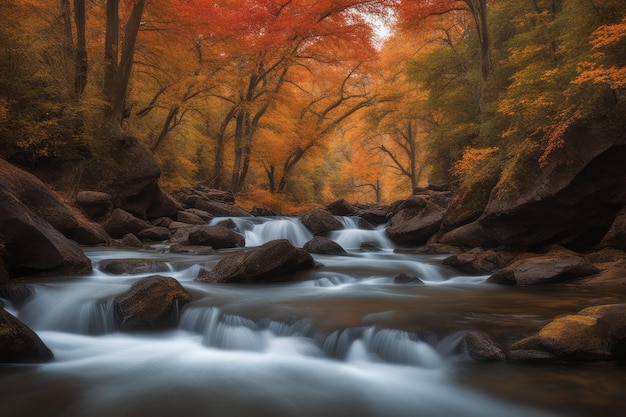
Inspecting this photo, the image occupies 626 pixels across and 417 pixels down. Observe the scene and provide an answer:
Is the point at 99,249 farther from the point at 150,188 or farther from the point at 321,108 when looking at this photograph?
the point at 321,108

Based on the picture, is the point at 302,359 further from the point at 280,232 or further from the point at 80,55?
the point at 80,55

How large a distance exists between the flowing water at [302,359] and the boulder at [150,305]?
147mm

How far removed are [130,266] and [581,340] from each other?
738cm

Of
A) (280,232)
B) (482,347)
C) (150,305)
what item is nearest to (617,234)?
(482,347)

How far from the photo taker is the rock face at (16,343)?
14.0ft

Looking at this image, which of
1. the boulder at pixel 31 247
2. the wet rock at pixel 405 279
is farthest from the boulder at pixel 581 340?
the boulder at pixel 31 247

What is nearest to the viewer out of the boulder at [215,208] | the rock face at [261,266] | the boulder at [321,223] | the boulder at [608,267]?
the boulder at [608,267]

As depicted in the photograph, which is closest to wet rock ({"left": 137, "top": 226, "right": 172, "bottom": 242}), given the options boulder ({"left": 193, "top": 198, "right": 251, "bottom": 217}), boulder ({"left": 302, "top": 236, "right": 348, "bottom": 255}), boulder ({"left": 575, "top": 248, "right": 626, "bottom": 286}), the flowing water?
boulder ({"left": 302, "top": 236, "right": 348, "bottom": 255})

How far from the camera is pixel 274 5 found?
1920cm

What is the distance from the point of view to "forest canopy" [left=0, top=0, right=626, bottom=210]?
9.87m

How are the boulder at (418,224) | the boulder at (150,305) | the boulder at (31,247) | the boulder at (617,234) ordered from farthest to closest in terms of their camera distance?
1. the boulder at (418,224)
2. the boulder at (617,234)
3. the boulder at (31,247)
4. the boulder at (150,305)

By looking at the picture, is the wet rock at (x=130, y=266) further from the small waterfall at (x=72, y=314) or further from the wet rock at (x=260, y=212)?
the wet rock at (x=260, y=212)

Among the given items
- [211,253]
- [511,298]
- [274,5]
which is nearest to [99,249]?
[211,253]

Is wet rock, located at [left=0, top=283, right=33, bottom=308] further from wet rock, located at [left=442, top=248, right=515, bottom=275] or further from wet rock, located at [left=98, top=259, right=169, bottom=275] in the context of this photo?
wet rock, located at [left=442, top=248, right=515, bottom=275]
